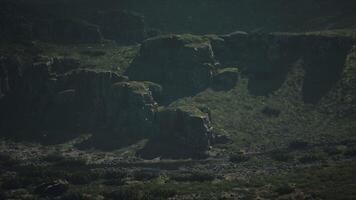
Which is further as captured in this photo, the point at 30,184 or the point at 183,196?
the point at 30,184

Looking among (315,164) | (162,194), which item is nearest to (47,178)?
(162,194)

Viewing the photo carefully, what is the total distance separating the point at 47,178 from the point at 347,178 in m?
102

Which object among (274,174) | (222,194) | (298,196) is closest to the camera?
(298,196)

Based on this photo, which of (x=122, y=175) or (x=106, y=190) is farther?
(x=122, y=175)

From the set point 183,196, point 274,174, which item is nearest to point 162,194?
point 183,196

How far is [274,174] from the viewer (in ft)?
618

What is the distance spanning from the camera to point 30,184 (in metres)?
188

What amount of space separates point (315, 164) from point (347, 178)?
30.0m

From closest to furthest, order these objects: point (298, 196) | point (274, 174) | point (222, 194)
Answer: point (298, 196) < point (222, 194) < point (274, 174)

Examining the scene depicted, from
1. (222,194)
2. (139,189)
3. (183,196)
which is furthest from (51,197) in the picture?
(222,194)

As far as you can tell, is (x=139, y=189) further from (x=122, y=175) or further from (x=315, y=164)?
(x=315, y=164)

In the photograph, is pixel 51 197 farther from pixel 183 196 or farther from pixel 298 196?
pixel 298 196

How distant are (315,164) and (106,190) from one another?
77.4 metres

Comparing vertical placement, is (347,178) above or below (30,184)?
above
